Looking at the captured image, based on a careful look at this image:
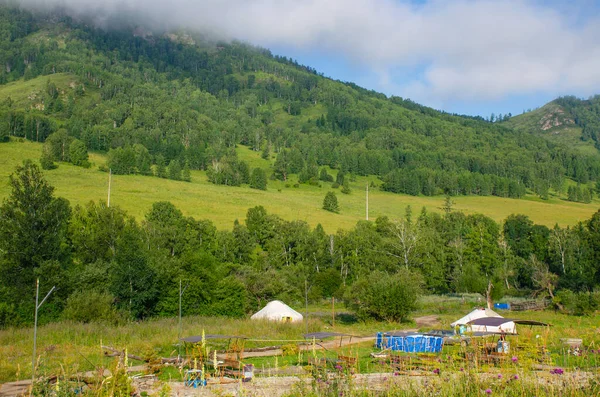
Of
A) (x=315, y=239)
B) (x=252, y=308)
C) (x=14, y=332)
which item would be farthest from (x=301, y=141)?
(x=14, y=332)

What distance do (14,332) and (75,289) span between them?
13048 millimetres

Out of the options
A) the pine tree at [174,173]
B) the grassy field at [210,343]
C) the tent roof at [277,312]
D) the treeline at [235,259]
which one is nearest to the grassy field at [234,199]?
the pine tree at [174,173]

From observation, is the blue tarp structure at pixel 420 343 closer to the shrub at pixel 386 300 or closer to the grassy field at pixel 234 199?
the shrub at pixel 386 300

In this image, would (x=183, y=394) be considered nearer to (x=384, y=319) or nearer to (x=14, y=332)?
(x=14, y=332)

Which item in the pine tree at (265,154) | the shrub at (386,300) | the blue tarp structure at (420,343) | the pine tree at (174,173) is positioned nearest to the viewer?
the blue tarp structure at (420,343)

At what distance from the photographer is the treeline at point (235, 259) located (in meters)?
39.6

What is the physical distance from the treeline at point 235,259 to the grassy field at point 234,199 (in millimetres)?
13409

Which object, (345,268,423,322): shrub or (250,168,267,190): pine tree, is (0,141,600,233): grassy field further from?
(345,268,423,322): shrub

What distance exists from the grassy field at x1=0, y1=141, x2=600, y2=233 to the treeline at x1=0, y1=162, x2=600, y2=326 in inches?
528

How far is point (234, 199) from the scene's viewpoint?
10075 centimetres

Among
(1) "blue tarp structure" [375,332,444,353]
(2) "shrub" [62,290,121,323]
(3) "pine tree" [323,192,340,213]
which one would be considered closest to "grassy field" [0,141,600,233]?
(3) "pine tree" [323,192,340,213]

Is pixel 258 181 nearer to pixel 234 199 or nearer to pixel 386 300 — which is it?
pixel 234 199

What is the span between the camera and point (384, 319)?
3894 cm

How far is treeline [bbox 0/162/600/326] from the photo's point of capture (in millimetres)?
39594
